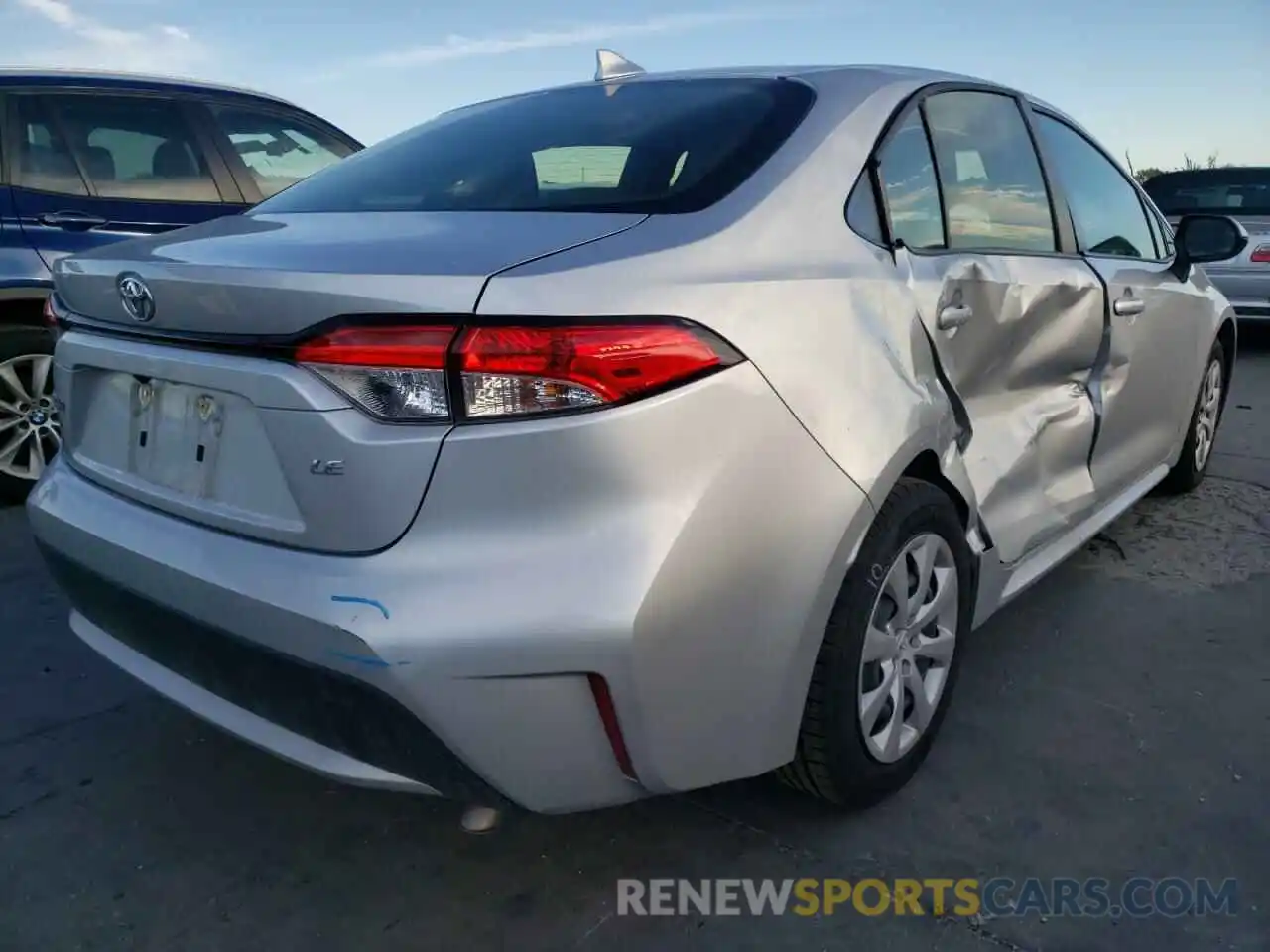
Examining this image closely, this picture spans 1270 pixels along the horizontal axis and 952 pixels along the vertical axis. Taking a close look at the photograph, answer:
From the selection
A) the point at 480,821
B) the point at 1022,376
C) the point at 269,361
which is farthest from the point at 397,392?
the point at 1022,376

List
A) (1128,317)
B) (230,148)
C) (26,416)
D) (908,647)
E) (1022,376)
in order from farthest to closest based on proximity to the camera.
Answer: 1. (230,148)
2. (26,416)
3. (1128,317)
4. (1022,376)
5. (908,647)

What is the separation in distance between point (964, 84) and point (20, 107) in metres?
3.64

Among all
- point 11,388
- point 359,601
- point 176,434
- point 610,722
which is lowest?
point 11,388

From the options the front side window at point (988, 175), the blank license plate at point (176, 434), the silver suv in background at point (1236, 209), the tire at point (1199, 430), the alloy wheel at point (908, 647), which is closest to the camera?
the blank license plate at point (176, 434)

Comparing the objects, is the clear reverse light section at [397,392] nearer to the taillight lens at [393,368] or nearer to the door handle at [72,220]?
the taillight lens at [393,368]

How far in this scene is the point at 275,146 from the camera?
16.8 ft

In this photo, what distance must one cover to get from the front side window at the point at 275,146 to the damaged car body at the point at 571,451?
2.64 m

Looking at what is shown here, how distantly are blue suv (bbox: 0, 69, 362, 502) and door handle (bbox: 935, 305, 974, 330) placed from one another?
3516mm

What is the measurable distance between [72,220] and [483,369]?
352 cm

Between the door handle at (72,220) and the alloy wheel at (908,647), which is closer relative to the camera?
the alloy wheel at (908,647)

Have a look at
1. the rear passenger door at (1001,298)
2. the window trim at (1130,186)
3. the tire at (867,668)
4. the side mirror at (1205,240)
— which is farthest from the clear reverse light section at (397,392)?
the side mirror at (1205,240)

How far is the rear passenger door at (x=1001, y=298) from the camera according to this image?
2363mm

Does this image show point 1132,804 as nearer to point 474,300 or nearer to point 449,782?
point 449,782

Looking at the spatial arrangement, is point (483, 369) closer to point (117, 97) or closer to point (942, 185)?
point (942, 185)
